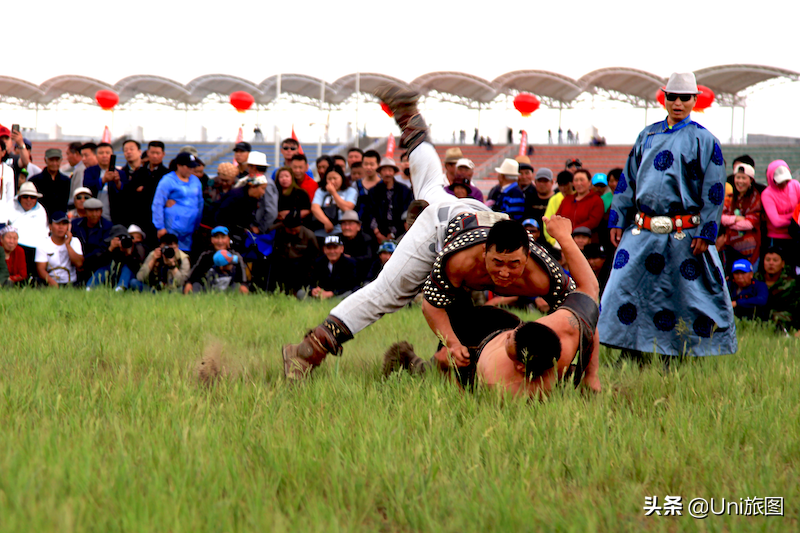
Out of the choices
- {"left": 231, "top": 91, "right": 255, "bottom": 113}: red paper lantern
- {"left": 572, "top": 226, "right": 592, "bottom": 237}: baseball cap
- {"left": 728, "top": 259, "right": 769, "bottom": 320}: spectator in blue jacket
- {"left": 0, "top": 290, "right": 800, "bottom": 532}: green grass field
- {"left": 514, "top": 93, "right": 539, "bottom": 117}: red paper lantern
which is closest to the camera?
{"left": 0, "top": 290, "right": 800, "bottom": 532}: green grass field

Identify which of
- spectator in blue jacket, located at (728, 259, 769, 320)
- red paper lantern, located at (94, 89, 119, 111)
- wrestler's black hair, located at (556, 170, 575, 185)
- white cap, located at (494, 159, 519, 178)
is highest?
red paper lantern, located at (94, 89, 119, 111)

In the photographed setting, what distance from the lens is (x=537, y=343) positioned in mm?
2822

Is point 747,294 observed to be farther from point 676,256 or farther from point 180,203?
point 180,203

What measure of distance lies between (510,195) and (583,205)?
0.85 metres

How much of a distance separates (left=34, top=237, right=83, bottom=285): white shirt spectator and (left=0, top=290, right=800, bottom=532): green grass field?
425cm

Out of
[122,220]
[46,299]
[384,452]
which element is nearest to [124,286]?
[122,220]

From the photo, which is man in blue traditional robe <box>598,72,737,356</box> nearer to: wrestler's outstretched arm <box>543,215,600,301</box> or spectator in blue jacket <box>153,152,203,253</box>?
wrestler's outstretched arm <box>543,215,600,301</box>

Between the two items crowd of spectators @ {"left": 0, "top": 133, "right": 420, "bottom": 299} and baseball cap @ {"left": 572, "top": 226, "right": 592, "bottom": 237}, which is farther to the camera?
crowd of spectators @ {"left": 0, "top": 133, "right": 420, "bottom": 299}

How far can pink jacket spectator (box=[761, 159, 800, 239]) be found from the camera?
723 centimetres

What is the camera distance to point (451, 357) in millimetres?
3295

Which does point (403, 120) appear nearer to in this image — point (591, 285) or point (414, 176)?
point (414, 176)

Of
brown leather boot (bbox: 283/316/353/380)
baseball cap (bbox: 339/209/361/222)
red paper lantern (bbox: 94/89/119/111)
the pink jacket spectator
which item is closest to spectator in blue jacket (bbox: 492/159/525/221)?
baseball cap (bbox: 339/209/361/222)

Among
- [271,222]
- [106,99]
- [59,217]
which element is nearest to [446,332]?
[271,222]

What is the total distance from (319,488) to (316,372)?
1560mm
